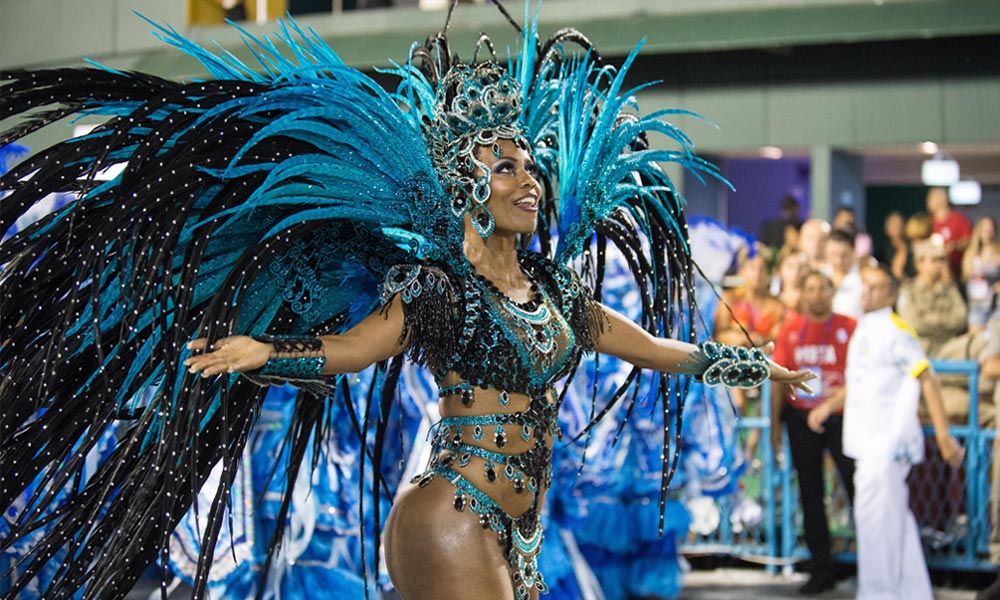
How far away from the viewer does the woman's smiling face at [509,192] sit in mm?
3742

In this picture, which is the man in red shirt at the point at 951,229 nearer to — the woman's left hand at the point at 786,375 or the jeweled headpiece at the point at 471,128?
the woman's left hand at the point at 786,375

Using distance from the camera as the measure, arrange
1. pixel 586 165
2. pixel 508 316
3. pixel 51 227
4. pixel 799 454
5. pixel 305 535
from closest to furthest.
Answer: pixel 51 227 < pixel 508 316 < pixel 586 165 < pixel 305 535 < pixel 799 454

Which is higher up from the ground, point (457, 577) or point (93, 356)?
point (93, 356)

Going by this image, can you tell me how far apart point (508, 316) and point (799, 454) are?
431cm

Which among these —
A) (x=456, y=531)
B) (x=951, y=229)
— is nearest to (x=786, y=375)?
(x=456, y=531)

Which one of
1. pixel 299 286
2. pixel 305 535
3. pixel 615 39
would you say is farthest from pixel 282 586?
pixel 615 39

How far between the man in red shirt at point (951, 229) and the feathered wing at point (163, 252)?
5626mm

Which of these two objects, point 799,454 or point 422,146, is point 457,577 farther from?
point 799,454

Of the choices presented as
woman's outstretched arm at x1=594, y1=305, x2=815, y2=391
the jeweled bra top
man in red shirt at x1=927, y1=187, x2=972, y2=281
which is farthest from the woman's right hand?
man in red shirt at x1=927, y1=187, x2=972, y2=281

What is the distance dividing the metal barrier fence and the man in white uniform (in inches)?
18.8

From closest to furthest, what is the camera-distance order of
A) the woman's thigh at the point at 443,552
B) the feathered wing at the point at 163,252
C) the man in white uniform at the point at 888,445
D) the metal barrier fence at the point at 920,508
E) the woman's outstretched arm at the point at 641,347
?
1. the feathered wing at the point at 163,252
2. the woman's thigh at the point at 443,552
3. the woman's outstretched arm at the point at 641,347
4. the man in white uniform at the point at 888,445
5. the metal barrier fence at the point at 920,508

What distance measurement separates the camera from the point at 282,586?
6.22m

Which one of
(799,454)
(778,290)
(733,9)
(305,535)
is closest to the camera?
(305,535)

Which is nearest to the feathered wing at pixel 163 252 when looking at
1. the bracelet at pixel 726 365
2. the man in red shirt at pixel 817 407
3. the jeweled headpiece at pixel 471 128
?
the jeweled headpiece at pixel 471 128
